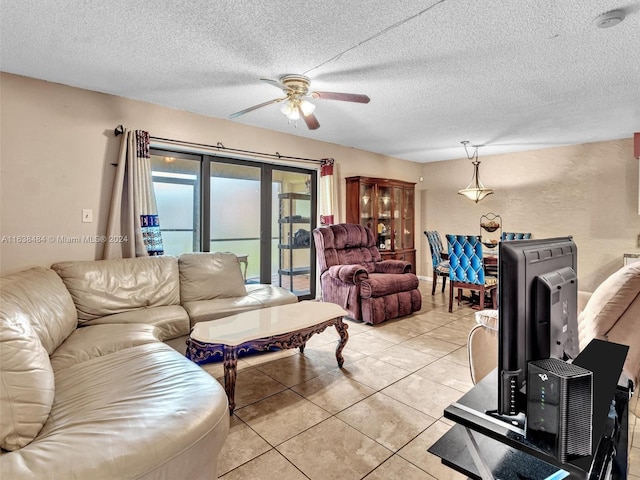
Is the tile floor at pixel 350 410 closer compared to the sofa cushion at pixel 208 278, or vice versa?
the tile floor at pixel 350 410

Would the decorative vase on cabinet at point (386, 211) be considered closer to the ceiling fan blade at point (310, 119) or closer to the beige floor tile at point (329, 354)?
the ceiling fan blade at point (310, 119)

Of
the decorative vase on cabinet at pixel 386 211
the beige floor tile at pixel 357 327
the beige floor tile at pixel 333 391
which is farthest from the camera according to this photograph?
the decorative vase on cabinet at pixel 386 211

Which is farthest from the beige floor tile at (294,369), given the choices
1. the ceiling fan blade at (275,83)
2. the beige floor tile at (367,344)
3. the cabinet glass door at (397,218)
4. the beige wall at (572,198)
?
the beige wall at (572,198)

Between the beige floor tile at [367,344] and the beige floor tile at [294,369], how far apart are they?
0.44 meters

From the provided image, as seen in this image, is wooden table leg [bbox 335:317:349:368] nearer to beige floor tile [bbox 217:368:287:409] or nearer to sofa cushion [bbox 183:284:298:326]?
beige floor tile [bbox 217:368:287:409]

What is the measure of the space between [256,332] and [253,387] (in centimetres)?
50

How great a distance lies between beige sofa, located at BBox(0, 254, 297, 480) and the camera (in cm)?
111

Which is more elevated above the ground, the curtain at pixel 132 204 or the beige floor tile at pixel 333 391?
the curtain at pixel 132 204

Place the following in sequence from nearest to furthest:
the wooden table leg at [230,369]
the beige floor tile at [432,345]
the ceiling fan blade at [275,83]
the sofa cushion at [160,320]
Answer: the wooden table leg at [230,369]
the ceiling fan blade at [275,83]
the sofa cushion at [160,320]
the beige floor tile at [432,345]

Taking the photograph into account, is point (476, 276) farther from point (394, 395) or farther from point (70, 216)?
point (70, 216)

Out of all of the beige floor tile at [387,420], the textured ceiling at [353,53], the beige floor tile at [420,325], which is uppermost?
the textured ceiling at [353,53]

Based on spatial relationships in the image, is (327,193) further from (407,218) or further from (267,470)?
(267,470)

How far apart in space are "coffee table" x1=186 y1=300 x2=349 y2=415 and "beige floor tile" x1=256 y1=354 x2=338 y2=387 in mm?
195

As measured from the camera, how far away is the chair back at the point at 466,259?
4.20 m
